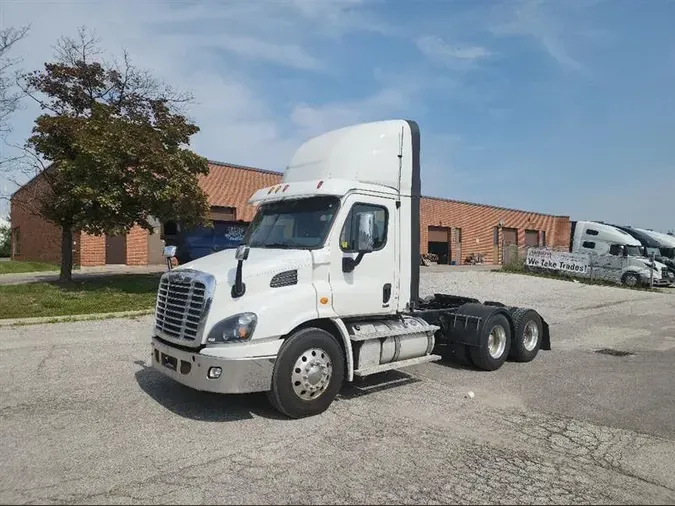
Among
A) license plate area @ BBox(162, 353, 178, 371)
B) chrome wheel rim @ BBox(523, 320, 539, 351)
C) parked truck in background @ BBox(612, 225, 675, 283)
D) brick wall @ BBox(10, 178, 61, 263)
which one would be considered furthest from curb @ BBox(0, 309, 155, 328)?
parked truck in background @ BBox(612, 225, 675, 283)

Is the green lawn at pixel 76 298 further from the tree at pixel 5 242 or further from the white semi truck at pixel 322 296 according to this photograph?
the tree at pixel 5 242

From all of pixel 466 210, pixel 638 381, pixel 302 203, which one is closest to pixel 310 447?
pixel 302 203

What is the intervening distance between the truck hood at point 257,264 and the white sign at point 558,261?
25673mm

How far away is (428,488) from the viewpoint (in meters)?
4.02

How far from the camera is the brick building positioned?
95.9ft

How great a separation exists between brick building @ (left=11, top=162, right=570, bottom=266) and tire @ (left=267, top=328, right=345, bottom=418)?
324 inches

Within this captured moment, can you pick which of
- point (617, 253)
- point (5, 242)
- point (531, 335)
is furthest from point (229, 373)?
point (5, 242)

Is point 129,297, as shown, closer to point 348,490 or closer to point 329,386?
point 329,386

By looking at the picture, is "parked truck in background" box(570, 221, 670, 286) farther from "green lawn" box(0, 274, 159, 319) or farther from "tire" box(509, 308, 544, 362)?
"green lawn" box(0, 274, 159, 319)

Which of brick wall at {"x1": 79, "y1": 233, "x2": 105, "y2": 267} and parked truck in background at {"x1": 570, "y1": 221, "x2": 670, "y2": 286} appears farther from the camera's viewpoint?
brick wall at {"x1": 79, "y1": 233, "x2": 105, "y2": 267}

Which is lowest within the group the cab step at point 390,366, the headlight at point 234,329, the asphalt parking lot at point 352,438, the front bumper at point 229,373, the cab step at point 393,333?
the asphalt parking lot at point 352,438

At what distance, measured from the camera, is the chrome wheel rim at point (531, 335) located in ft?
29.0

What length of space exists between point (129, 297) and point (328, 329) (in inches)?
416

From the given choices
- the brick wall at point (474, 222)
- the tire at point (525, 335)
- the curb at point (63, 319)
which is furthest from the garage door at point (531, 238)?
the curb at point (63, 319)
